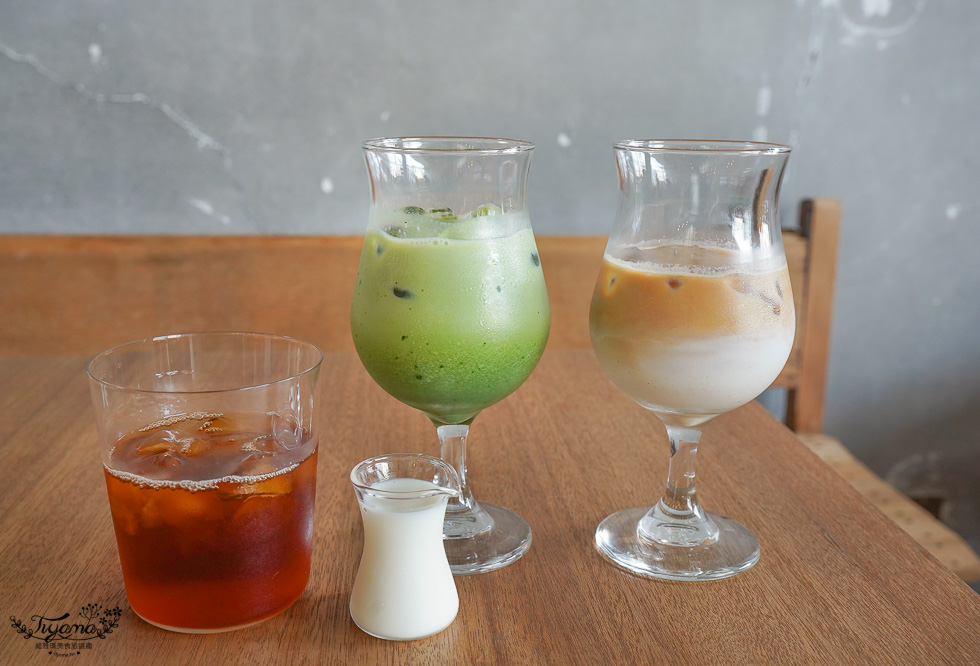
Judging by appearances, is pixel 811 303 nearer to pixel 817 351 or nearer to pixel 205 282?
pixel 817 351

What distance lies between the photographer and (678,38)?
5.24ft

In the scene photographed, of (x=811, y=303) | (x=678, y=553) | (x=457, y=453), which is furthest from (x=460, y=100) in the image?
(x=678, y=553)

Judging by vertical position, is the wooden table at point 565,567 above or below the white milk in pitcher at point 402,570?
below

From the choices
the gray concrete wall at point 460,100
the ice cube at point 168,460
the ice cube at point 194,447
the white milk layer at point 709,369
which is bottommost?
the ice cube at point 168,460

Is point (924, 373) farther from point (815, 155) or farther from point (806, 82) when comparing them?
point (806, 82)

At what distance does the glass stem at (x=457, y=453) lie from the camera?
2.30ft

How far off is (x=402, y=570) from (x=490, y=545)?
125mm

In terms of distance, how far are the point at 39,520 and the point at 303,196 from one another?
40.1 inches

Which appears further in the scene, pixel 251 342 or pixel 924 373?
pixel 924 373

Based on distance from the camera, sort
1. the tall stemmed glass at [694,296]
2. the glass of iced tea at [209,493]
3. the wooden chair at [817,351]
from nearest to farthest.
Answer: the glass of iced tea at [209,493], the tall stemmed glass at [694,296], the wooden chair at [817,351]

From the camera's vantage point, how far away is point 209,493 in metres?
0.51

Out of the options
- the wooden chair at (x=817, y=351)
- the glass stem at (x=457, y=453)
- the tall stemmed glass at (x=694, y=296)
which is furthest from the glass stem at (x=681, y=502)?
the wooden chair at (x=817, y=351)

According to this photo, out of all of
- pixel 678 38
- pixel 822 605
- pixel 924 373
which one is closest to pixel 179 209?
pixel 678 38

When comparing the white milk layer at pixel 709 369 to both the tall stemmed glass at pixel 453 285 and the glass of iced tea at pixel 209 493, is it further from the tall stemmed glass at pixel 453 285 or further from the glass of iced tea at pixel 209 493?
the glass of iced tea at pixel 209 493
